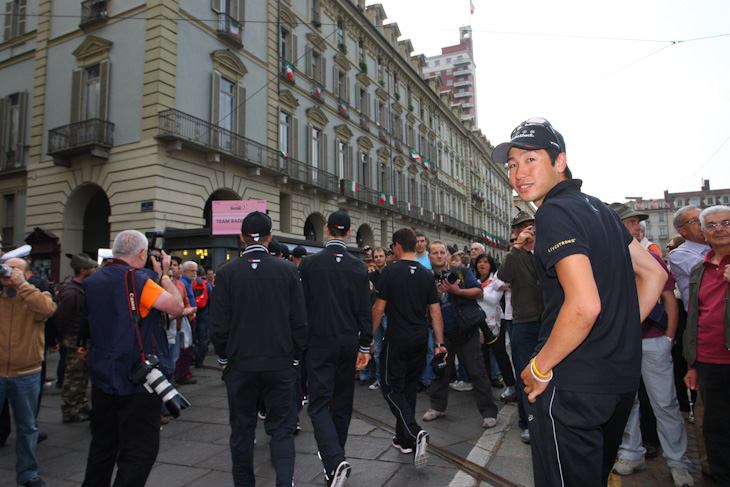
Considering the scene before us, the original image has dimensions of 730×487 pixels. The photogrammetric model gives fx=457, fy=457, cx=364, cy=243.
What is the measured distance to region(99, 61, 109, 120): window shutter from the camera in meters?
15.5

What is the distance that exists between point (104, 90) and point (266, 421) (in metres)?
16.1

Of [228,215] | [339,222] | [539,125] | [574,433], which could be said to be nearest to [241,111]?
[228,215]

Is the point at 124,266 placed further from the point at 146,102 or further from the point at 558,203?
the point at 146,102

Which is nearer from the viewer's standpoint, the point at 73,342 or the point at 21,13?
the point at 73,342

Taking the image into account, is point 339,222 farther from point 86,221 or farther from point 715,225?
point 86,221

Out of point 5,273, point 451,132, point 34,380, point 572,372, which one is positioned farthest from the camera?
point 451,132

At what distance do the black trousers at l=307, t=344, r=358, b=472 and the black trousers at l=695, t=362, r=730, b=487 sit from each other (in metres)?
2.61

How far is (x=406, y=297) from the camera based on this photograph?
4.26 metres

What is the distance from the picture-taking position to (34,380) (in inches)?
154

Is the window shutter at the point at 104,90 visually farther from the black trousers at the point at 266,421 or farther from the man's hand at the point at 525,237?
the man's hand at the point at 525,237

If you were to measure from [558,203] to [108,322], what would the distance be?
2.83m

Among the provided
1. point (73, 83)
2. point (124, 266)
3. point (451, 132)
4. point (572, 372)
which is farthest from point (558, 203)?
point (451, 132)

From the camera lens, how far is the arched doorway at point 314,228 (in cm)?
2341

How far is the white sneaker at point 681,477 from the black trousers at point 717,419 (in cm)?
16
